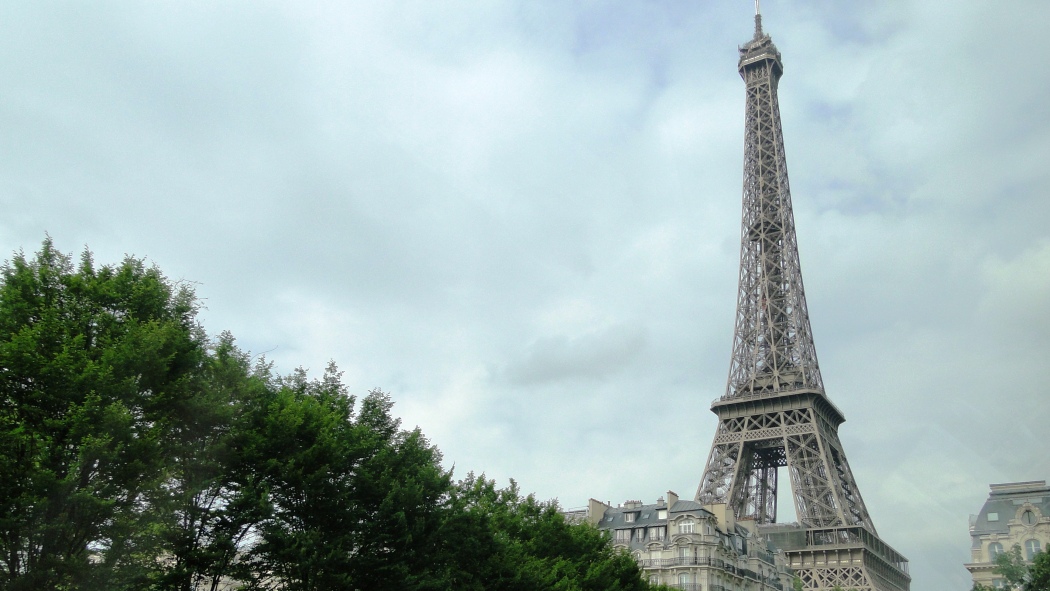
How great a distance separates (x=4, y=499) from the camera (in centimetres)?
2200

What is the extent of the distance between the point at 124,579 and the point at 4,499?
356 cm

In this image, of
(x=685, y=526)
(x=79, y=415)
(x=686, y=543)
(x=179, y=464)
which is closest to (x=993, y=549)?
(x=685, y=526)

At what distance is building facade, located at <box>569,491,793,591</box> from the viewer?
59406 millimetres

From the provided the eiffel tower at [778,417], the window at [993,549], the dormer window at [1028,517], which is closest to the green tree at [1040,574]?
the dormer window at [1028,517]

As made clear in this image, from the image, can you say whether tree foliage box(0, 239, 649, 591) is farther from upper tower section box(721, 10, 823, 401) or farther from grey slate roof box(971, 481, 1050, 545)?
upper tower section box(721, 10, 823, 401)

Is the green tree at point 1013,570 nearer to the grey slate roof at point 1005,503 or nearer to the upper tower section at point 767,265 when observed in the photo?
the grey slate roof at point 1005,503

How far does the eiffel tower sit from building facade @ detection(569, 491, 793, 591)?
15160mm

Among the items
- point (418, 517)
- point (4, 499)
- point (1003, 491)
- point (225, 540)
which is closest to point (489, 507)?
point (418, 517)

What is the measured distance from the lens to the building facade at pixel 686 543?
2339 inches

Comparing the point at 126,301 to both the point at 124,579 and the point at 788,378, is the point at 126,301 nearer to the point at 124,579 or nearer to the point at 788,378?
the point at 124,579

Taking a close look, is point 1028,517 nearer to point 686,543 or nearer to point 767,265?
point 686,543

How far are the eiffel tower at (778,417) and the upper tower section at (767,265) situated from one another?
13 cm

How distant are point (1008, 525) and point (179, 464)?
6739cm

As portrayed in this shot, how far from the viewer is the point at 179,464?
86.6ft
